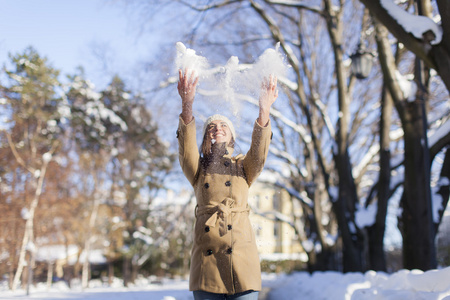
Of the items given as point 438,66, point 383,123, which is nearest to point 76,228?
point 383,123

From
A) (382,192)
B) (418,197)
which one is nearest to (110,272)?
(382,192)

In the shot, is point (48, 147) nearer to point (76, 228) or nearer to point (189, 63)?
point (76, 228)

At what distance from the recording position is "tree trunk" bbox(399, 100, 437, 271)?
5.53 metres

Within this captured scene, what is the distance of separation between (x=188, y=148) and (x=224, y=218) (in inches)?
17.3

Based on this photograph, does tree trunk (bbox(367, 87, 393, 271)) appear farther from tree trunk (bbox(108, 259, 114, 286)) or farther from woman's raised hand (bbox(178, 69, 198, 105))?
tree trunk (bbox(108, 259, 114, 286))

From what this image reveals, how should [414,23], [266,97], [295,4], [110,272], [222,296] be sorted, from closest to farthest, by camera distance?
[222,296] < [266,97] < [414,23] < [295,4] < [110,272]

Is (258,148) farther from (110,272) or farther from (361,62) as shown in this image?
(110,272)

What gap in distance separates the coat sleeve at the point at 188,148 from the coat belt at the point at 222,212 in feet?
0.76

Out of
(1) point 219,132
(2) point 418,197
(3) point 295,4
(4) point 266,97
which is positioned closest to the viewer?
(4) point 266,97

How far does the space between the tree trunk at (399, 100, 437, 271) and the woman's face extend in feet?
13.3

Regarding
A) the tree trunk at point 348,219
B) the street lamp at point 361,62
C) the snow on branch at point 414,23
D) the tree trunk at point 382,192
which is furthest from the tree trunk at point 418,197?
the tree trunk at point 348,219

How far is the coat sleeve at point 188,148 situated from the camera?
2254 millimetres

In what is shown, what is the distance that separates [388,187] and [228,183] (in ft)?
19.2

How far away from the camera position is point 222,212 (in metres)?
2.21
